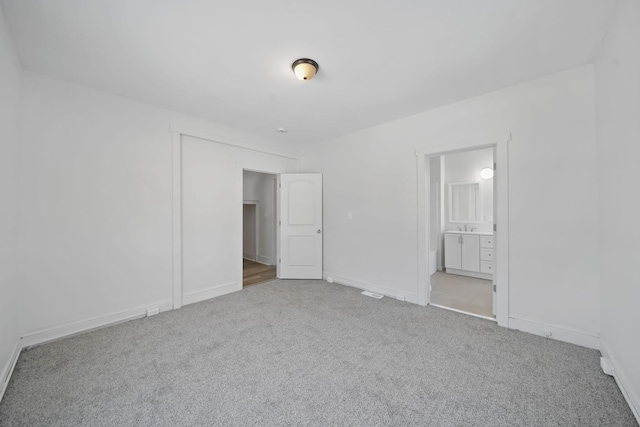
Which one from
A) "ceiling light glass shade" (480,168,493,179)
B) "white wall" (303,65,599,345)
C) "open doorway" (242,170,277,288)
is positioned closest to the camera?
"white wall" (303,65,599,345)

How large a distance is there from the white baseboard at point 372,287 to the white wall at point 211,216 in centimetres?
156

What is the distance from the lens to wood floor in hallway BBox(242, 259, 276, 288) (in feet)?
14.0

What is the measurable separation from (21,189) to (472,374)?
4.05m

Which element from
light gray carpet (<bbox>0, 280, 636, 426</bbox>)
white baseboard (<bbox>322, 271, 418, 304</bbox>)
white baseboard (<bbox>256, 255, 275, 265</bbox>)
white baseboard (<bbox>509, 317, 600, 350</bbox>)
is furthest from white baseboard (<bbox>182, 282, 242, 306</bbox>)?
white baseboard (<bbox>509, 317, 600, 350</bbox>)

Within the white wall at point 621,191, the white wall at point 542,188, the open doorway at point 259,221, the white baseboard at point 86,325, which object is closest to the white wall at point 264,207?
the open doorway at point 259,221

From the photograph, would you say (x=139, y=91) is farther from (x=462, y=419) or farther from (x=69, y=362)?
(x=462, y=419)

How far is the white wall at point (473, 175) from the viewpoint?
4762 mm

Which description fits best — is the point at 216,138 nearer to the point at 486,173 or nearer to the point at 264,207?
the point at 264,207

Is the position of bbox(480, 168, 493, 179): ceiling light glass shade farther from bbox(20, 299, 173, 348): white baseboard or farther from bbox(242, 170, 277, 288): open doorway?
bbox(20, 299, 173, 348): white baseboard

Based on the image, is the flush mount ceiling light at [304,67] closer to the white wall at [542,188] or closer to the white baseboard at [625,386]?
the white wall at [542,188]

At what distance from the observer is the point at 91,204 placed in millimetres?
2508

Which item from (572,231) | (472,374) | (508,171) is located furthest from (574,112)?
(472,374)

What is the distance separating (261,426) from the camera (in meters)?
1.37

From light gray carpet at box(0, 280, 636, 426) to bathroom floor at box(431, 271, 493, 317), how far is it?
45 cm
